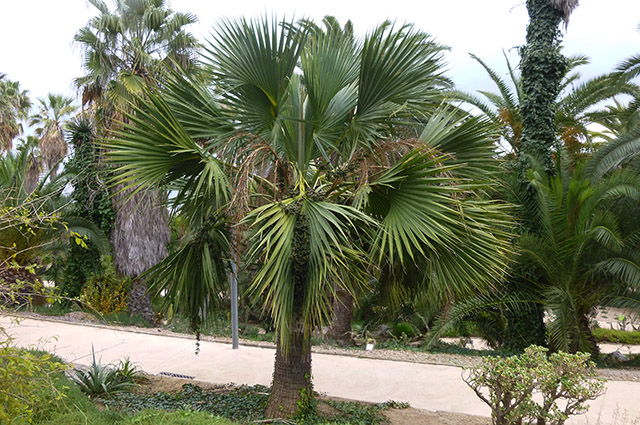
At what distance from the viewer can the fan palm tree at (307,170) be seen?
15.7 ft

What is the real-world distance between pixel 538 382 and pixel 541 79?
9.11m

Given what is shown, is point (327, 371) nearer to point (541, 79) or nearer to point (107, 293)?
point (541, 79)

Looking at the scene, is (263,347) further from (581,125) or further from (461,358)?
(581,125)

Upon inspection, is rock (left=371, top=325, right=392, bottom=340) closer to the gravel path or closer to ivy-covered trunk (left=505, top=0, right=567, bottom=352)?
ivy-covered trunk (left=505, top=0, right=567, bottom=352)

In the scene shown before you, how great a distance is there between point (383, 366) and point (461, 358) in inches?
67.3

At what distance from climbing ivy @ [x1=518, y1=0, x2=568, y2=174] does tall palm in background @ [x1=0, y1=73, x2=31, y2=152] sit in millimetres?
21778

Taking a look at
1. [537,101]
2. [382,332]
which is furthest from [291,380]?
[382,332]

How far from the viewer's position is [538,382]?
4277 mm

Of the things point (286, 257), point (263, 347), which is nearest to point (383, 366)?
point (263, 347)

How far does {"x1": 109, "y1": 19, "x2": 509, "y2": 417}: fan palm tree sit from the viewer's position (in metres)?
4.78

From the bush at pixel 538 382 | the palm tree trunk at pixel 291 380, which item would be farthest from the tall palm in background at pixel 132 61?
the bush at pixel 538 382

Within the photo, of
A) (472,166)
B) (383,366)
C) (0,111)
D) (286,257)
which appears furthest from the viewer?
(0,111)

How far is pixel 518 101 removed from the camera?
14633 mm

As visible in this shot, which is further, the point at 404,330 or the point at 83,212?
the point at 404,330
